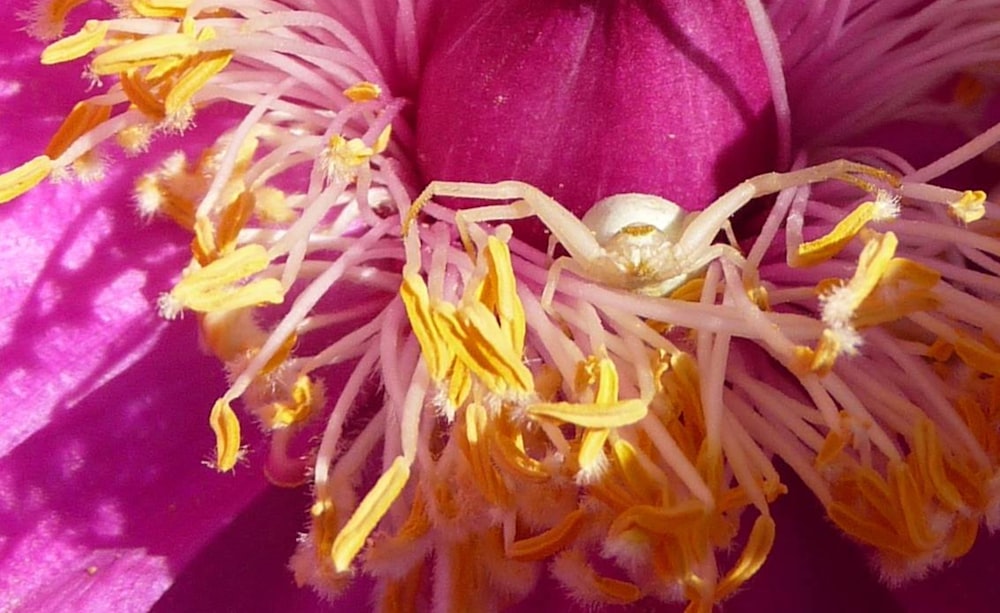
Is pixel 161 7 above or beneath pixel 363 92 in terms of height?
above

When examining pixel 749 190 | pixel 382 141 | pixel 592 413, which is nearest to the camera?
pixel 592 413

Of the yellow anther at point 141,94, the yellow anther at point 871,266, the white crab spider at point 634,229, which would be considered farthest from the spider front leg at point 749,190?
the yellow anther at point 141,94

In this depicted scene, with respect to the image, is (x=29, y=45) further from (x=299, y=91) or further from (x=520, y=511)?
(x=520, y=511)

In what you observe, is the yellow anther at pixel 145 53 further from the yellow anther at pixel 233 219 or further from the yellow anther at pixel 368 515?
the yellow anther at pixel 368 515

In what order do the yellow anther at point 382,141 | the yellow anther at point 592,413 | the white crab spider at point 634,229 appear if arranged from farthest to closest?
the yellow anther at point 382,141 < the white crab spider at point 634,229 < the yellow anther at point 592,413

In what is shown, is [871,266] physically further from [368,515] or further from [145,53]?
[145,53]

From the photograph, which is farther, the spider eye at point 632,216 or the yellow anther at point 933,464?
the spider eye at point 632,216

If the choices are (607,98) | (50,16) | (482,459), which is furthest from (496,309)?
(50,16)
